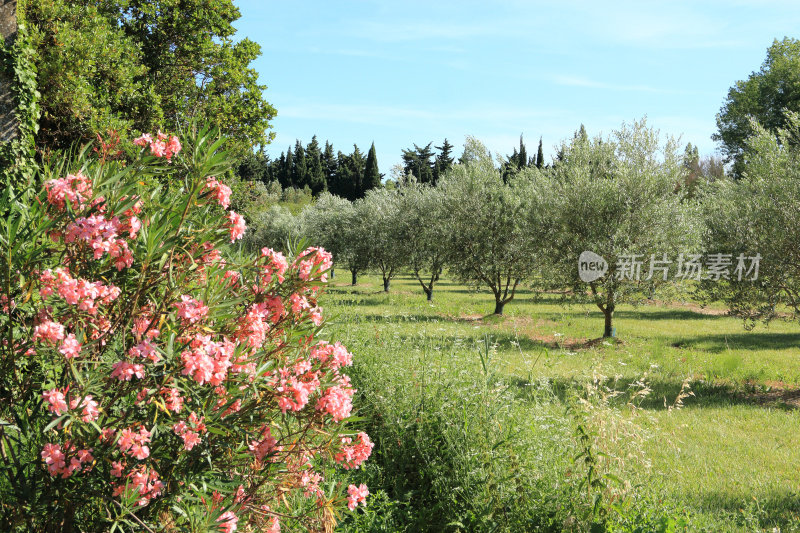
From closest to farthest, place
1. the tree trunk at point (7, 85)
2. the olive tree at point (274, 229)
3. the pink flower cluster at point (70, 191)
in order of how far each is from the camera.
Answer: the pink flower cluster at point (70, 191) < the tree trunk at point (7, 85) < the olive tree at point (274, 229)

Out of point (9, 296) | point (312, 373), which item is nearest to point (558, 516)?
point (312, 373)

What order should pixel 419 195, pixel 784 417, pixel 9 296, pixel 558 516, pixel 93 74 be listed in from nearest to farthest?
pixel 9 296 < pixel 558 516 < pixel 784 417 < pixel 93 74 < pixel 419 195

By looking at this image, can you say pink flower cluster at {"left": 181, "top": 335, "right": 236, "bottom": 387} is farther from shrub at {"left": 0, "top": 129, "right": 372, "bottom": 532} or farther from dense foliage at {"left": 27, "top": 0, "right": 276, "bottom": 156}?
dense foliage at {"left": 27, "top": 0, "right": 276, "bottom": 156}

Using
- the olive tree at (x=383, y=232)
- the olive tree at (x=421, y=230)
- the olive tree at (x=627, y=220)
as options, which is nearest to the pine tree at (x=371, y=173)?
the olive tree at (x=383, y=232)

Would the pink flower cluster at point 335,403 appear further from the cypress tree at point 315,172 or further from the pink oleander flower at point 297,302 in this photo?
the cypress tree at point 315,172

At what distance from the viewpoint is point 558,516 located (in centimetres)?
410

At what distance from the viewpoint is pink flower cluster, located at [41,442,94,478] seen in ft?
8.27

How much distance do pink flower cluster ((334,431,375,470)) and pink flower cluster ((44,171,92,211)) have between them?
6.73 ft

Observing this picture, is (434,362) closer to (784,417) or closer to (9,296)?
(9,296)

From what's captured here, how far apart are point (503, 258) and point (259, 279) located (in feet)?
67.1

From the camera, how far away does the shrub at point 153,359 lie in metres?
2.55

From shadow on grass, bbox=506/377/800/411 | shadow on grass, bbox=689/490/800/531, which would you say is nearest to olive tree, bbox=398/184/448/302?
shadow on grass, bbox=506/377/800/411

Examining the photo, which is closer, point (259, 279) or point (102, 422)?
point (102, 422)

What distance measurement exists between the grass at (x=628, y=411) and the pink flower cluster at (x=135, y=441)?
162cm
